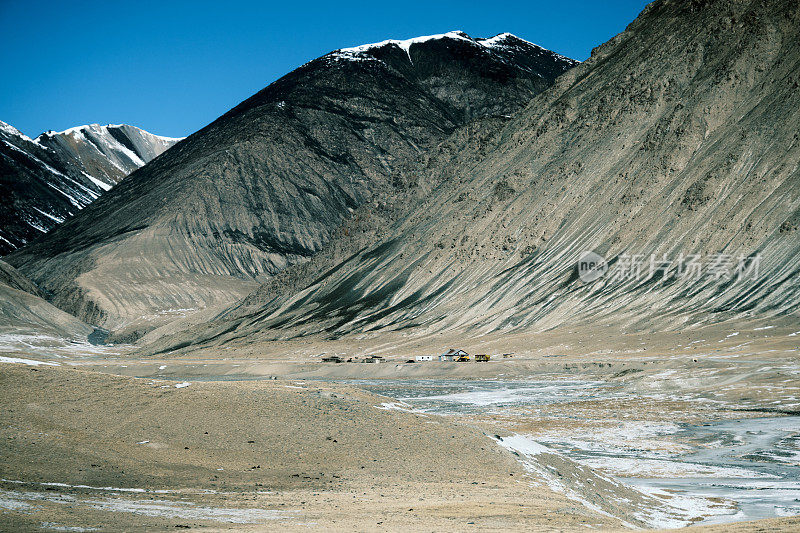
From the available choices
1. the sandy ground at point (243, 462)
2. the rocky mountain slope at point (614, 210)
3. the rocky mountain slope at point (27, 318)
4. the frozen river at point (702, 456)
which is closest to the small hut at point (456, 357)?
the rocky mountain slope at point (614, 210)

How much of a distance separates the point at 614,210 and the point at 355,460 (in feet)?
278

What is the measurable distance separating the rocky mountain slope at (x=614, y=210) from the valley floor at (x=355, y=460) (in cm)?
4177

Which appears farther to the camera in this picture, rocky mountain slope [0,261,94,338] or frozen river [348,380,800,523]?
rocky mountain slope [0,261,94,338]

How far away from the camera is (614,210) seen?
334 feet

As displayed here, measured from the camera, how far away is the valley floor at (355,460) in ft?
54.4

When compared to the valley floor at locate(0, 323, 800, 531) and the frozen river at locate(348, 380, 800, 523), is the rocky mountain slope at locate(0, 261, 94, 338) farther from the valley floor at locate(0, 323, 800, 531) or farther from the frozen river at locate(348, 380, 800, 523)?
the valley floor at locate(0, 323, 800, 531)

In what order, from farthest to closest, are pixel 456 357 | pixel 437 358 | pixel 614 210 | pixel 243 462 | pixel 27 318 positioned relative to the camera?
pixel 27 318 < pixel 614 210 < pixel 437 358 < pixel 456 357 < pixel 243 462

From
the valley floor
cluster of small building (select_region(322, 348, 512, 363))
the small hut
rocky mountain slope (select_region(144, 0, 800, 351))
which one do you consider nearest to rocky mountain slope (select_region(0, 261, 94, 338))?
rocky mountain slope (select_region(144, 0, 800, 351))

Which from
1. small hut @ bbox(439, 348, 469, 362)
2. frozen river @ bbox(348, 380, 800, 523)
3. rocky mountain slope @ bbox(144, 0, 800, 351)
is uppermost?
rocky mountain slope @ bbox(144, 0, 800, 351)

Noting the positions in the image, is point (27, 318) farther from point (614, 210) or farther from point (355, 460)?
Result: point (355, 460)

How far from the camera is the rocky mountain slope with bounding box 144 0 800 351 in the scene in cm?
8500

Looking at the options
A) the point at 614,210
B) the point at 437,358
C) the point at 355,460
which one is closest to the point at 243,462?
the point at 355,460

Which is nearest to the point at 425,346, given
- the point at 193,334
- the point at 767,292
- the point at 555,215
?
the point at 555,215

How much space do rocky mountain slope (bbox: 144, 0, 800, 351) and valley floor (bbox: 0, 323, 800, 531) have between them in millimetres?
41765
